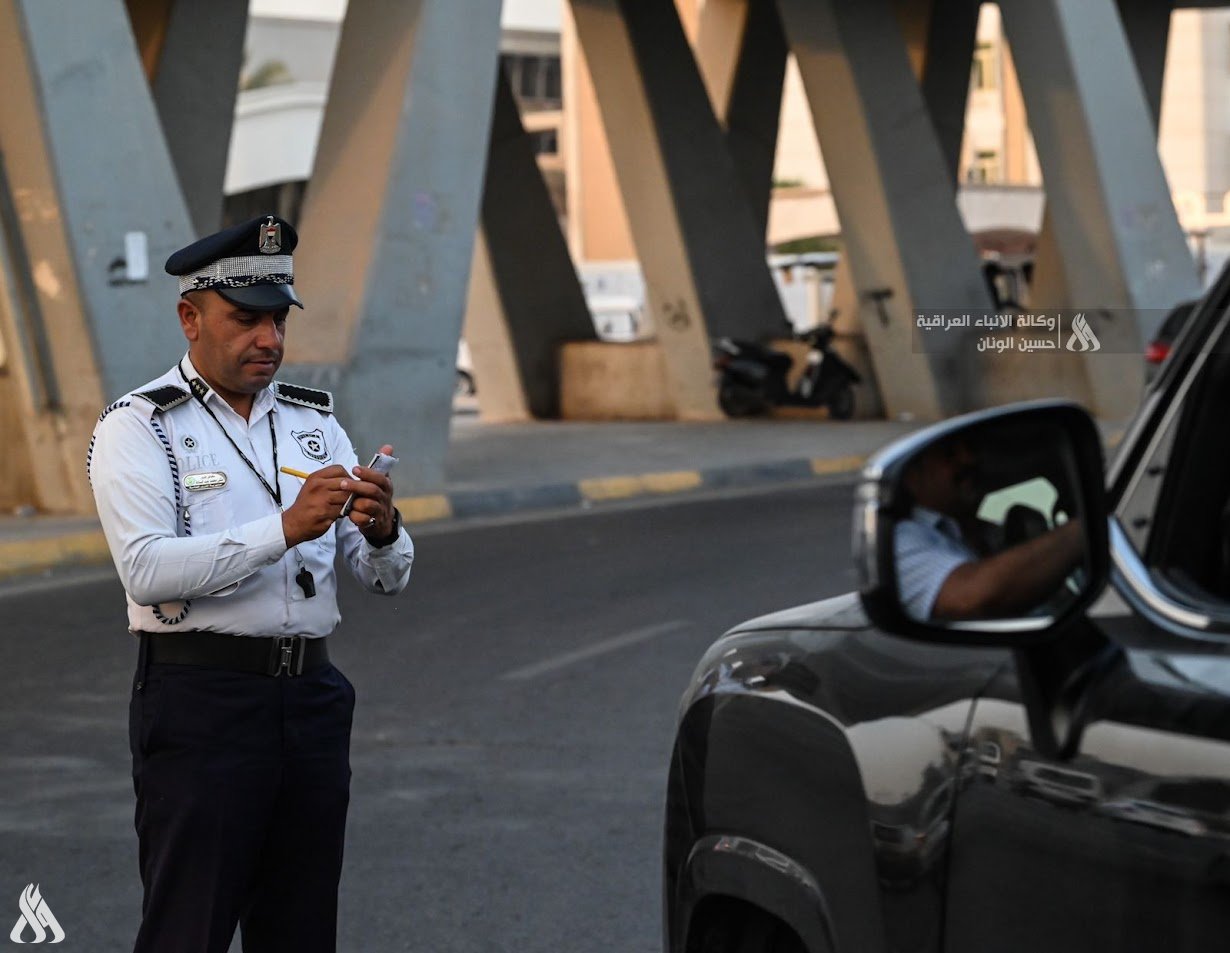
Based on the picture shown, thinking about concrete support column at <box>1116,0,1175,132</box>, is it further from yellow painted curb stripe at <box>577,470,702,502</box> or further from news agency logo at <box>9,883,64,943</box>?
news agency logo at <box>9,883,64,943</box>

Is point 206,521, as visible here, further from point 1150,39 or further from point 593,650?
point 1150,39

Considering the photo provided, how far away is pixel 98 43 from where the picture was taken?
14.6 m

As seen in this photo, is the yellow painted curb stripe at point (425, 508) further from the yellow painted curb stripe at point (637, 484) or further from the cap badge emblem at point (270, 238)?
the cap badge emblem at point (270, 238)

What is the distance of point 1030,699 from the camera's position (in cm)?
221

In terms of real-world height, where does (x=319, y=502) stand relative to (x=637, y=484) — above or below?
above

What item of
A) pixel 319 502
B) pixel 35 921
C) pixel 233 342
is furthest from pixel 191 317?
pixel 35 921

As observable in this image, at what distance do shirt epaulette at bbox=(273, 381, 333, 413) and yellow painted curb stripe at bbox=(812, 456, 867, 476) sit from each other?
1523cm

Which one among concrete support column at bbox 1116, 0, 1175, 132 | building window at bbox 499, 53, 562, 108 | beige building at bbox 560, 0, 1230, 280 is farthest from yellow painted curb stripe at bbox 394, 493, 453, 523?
building window at bbox 499, 53, 562, 108

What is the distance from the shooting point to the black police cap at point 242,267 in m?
3.76

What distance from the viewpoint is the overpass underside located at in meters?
14.6

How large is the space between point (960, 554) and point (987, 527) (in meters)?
0.04

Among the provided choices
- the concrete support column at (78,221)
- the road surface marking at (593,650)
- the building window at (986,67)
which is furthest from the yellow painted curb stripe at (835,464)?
the building window at (986,67)

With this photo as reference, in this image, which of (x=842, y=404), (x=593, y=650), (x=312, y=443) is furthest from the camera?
(x=842, y=404)

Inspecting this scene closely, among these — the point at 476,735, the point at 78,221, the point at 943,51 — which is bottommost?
the point at 476,735
